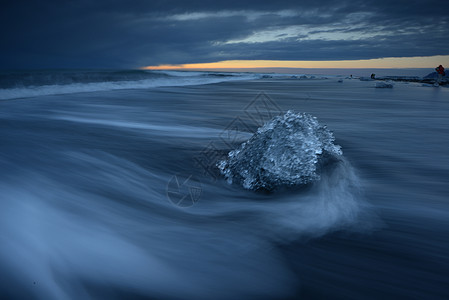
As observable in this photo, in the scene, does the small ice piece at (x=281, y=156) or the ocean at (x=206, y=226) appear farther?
the small ice piece at (x=281, y=156)

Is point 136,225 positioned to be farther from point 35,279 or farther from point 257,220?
point 257,220

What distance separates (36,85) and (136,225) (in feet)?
42.7

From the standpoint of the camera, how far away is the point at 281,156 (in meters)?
2.32

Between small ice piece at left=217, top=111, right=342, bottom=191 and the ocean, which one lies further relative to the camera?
small ice piece at left=217, top=111, right=342, bottom=191

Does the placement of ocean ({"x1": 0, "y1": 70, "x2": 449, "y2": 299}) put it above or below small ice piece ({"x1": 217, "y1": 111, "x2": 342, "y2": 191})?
below

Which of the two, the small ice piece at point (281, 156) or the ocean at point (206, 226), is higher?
the small ice piece at point (281, 156)

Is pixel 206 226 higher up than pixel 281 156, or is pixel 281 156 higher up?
pixel 281 156

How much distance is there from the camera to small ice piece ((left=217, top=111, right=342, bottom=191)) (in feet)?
7.67

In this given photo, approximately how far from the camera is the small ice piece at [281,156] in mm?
2338

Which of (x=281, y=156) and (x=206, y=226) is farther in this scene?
(x=281, y=156)

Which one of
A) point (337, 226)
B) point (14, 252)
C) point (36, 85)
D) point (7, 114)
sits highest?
point (36, 85)

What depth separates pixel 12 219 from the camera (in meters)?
1.92

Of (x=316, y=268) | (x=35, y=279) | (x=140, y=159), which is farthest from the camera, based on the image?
(x=140, y=159)

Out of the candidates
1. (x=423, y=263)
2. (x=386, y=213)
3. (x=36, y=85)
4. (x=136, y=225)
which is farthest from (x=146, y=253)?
(x=36, y=85)
